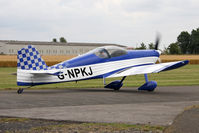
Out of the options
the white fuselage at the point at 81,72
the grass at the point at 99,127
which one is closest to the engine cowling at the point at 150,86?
the white fuselage at the point at 81,72

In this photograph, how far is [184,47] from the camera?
124 metres

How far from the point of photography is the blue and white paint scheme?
16312 mm

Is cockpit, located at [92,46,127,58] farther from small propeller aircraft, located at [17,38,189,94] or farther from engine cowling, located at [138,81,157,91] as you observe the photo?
engine cowling, located at [138,81,157,91]

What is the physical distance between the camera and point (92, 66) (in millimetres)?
17656

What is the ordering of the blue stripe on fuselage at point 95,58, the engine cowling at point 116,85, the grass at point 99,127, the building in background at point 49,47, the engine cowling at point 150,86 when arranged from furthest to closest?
the building in background at point 49,47 → the engine cowling at point 116,85 → the engine cowling at point 150,86 → the blue stripe on fuselage at point 95,58 → the grass at point 99,127

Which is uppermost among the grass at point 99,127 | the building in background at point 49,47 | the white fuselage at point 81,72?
the building in background at point 49,47

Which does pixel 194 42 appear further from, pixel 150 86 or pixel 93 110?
pixel 93 110

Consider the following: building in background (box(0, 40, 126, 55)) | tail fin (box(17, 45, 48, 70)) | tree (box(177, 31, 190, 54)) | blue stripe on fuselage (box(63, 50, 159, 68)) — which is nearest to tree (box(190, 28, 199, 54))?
tree (box(177, 31, 190, 54))

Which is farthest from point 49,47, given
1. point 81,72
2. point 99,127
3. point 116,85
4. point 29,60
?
point 99,127

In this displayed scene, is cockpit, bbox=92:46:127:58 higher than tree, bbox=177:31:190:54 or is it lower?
lower

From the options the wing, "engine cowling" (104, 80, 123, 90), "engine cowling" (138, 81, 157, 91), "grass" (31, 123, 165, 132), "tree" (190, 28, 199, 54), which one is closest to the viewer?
"grass" (31, 123, 165, 132)

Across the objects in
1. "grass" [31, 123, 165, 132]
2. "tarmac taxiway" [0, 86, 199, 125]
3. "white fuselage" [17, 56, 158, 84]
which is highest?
"white fuselage" [17, 56, 158, 84]

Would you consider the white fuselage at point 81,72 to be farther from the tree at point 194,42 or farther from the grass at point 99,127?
the tree at point 194,42

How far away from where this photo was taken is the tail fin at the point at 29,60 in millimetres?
16328
